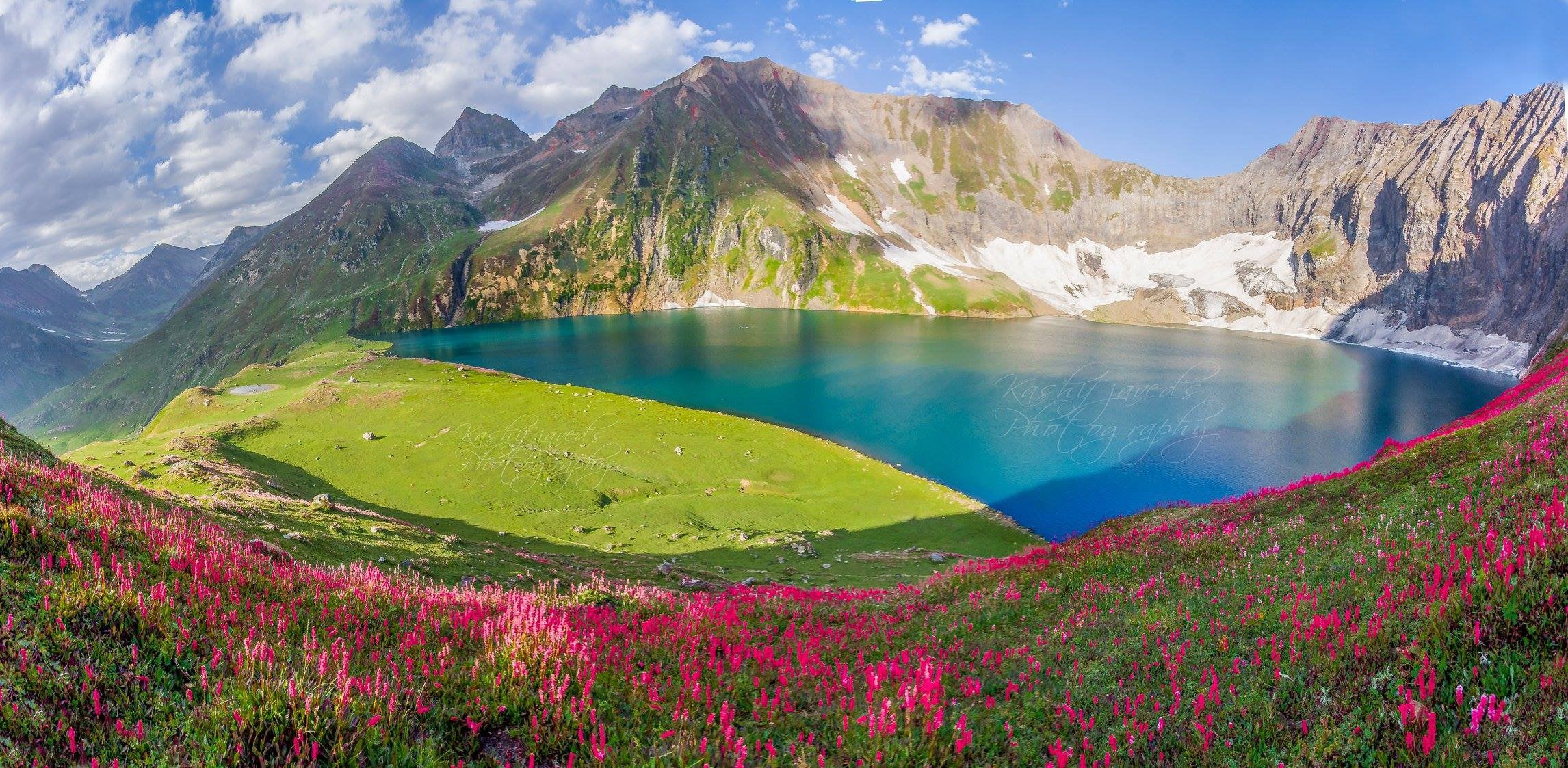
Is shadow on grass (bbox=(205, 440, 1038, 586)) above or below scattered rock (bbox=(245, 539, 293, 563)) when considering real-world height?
below

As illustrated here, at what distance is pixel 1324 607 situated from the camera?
8227 millimetres

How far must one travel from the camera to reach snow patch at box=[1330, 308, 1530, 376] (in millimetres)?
148875

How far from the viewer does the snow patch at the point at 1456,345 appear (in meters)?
149

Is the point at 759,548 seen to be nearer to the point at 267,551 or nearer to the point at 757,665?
the point at 267,551

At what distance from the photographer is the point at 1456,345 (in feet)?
570

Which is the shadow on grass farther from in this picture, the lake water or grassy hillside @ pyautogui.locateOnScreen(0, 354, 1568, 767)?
grassy hillside @ pyautogui.locateOnScreen(0, 354, 1568, 767)

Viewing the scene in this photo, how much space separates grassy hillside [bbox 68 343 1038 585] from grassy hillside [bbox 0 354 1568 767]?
10.9m

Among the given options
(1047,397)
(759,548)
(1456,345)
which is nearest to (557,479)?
(759,548)

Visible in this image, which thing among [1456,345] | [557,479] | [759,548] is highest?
[1456,345]

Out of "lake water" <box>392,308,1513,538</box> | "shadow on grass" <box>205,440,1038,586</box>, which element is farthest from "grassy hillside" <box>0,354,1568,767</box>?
"lake water" <box>392,308,1513,538</box>

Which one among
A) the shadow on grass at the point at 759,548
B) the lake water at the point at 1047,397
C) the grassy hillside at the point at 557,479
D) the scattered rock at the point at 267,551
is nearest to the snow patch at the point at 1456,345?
the lake water at the point at 1047,397

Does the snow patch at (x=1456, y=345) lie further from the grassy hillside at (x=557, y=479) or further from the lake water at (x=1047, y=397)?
the grassy hillside at (x=557, y=479)

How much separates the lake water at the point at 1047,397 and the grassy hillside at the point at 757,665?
39499 mm

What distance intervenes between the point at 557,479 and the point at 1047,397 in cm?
6864
